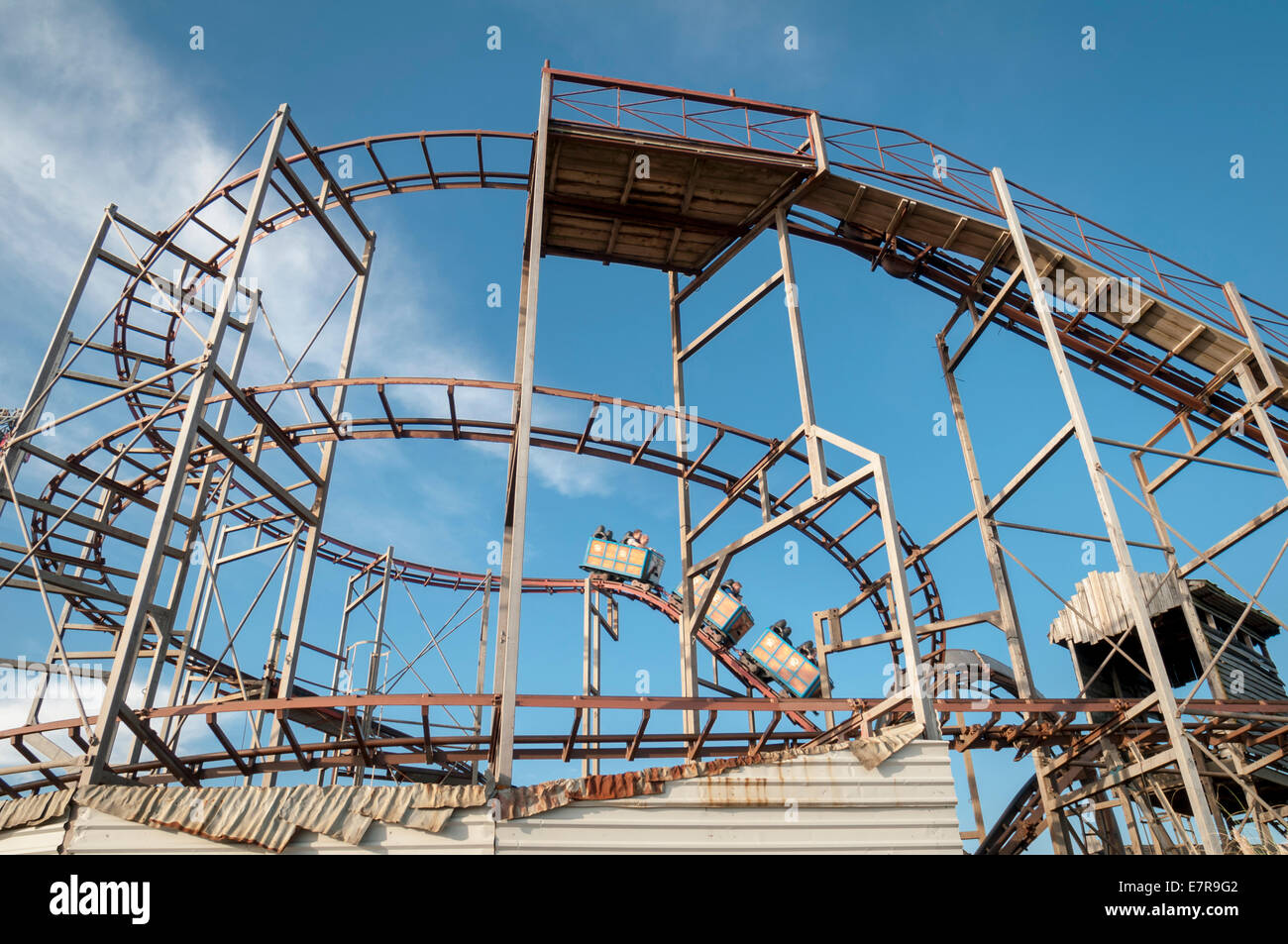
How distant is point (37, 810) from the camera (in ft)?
23.0

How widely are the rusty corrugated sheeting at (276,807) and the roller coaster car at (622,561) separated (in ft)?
55.5

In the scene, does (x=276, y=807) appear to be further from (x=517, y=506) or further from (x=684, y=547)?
(x=684, y=547)

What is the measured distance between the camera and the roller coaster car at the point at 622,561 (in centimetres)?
2397

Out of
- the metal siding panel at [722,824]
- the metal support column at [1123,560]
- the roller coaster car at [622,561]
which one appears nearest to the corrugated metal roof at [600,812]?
the metal siding panel at [722,824]

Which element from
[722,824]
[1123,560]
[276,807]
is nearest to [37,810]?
[276,807]

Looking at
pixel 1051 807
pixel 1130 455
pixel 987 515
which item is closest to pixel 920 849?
pixel 1051 807

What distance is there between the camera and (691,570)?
11734mm

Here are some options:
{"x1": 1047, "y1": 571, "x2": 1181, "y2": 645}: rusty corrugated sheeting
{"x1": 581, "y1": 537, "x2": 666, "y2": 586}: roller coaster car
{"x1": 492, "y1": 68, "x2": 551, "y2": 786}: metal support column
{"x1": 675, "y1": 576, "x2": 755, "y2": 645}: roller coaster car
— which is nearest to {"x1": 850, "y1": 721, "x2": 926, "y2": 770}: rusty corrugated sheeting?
{"x1": 492, "y1": 68, "x2": 551, "y2": 786}: metal support column

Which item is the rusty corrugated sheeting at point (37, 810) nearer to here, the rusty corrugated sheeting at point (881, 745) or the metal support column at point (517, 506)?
the metal support column at point (517, 506)

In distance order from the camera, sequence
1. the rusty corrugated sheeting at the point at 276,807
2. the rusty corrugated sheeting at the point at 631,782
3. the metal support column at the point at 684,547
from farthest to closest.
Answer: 1. the metal support column at the point at 684,547
2. the rusty corrugated sheeting at the point at 631,782
3. the rusty corrugated sheeting at the point at 276,807

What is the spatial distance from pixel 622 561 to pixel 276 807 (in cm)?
1744

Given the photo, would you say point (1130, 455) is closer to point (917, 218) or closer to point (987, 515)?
point (987, 515)
